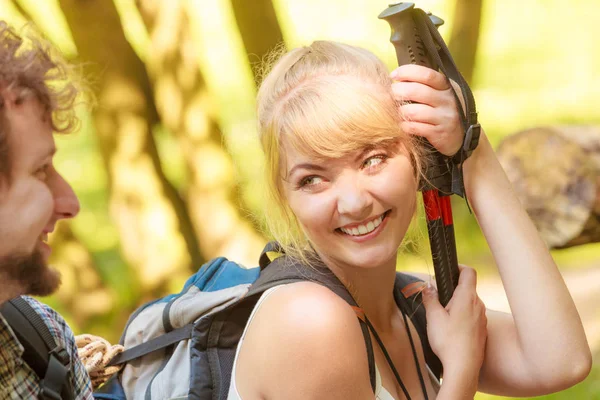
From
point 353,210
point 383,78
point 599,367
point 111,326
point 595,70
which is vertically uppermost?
point 383,78

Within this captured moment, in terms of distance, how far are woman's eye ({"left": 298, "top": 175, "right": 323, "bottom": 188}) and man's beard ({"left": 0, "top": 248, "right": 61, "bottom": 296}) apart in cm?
51

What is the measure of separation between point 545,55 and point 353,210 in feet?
8.31

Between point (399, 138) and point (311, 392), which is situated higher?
point (399, 138)

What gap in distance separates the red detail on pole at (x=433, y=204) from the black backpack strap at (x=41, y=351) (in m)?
0.74

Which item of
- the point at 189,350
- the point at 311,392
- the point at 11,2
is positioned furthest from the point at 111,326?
the point at 311,392

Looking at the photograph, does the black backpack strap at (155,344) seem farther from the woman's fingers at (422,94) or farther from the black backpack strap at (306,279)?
the woman's fingers at (422,94)

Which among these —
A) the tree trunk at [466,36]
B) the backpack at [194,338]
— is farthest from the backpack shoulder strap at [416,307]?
the tree trunk at [466,36]

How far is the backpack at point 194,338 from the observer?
59.2 inches

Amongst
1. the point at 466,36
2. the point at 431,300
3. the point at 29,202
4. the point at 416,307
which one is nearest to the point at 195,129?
the point at 466,36

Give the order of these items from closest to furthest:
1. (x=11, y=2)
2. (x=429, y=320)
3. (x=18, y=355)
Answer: (x=18, y=355) < (x=429, y=320) < (x=11, y=2)

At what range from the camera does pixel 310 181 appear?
151 cm

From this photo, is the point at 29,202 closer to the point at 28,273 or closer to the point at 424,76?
the point at 28,273

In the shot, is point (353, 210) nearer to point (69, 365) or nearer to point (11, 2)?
point (69, 365)

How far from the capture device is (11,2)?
3.18 metres
